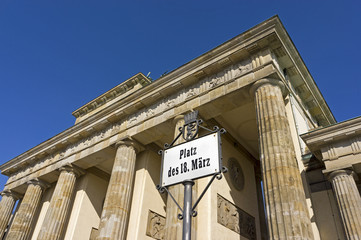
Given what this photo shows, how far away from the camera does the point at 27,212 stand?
721 inches

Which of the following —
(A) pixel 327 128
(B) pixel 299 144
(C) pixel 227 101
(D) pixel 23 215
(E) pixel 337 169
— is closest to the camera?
(E) pixel 337 169

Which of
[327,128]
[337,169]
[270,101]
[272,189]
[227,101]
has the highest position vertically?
[227,101]

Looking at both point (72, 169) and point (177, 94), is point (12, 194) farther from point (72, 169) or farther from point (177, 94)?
point (177, 94)

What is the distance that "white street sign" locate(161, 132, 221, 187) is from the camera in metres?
3.42

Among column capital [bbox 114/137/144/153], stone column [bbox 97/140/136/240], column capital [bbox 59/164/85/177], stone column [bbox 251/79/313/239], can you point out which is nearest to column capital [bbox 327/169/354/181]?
stone column [bbox 251/79/313/239]

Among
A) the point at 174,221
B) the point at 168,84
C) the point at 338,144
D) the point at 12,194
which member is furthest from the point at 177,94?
the point at 12,194

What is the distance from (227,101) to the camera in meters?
12.3

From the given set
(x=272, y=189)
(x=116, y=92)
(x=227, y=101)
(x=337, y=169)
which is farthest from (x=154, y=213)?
(x=116, y=92)

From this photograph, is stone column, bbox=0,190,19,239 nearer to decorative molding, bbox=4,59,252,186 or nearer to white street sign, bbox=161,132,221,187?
decorative molding, bbox=4,59,252,186

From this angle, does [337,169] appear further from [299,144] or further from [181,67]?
[181,67]

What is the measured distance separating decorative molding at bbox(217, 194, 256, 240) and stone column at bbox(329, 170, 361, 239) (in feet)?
16.2

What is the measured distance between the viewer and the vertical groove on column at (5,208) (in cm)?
2009

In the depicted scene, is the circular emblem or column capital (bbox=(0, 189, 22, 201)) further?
column capital (bbox=(0, 189, 22, 201))

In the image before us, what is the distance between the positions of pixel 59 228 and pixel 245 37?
14108 millimetres
